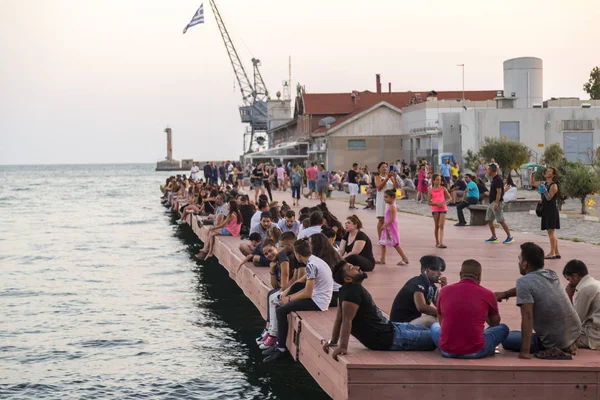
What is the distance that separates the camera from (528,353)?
26.3 ft

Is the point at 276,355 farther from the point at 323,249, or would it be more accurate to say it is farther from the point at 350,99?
the point at 350,99

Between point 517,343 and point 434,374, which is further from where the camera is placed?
point 517,343

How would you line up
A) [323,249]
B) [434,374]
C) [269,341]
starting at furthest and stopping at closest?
[269,341] < [323,249] < [434,374]

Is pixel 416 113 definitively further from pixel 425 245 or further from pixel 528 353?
pixel 528 353

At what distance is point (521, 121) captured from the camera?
173 feet

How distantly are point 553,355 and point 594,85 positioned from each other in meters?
97.2

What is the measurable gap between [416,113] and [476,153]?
1425 centimetres

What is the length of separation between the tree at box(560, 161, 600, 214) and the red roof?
156ft

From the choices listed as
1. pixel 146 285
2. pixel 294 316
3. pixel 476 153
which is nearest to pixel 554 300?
pixel 294 316

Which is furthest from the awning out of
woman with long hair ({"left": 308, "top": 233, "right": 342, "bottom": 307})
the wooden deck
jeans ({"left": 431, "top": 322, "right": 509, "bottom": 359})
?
jeans ({"left": 431, "top": 322, "right": 509, "bottom": 359})

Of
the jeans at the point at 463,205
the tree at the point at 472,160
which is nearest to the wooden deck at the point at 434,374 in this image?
the jeans at the point at 463,205

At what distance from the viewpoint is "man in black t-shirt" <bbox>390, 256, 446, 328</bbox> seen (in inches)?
347

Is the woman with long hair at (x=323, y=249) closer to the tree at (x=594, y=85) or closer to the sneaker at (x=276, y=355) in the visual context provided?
the sneaker at (x=276, y=355)

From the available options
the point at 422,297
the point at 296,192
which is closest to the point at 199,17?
the point at 296,192
